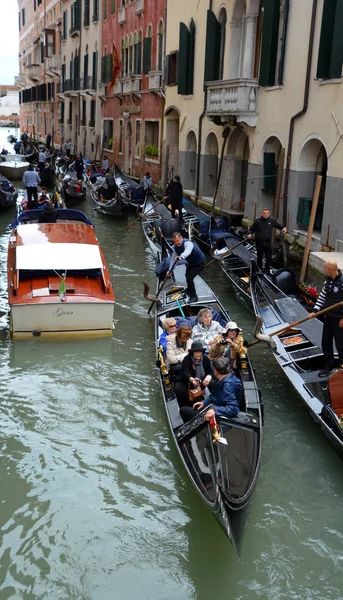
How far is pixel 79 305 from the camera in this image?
22.9 feet

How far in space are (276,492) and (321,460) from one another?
0.59 m

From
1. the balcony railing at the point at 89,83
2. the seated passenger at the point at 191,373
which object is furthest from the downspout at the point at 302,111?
the balcony railing at the point at 89,83

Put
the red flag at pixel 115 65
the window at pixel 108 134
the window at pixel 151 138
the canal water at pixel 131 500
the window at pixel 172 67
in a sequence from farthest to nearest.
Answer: the window at pixel 108 134
the red flag at pixel 115 65
the window at pixel 151 138
the window at pixel 172 67
the canal water at pixel 131 500

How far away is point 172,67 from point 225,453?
14623mm

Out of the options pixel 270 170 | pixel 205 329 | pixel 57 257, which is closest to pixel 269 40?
pixel 270 170

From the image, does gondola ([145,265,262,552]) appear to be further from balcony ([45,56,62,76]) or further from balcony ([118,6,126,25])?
balcony ([45,56,62,76])

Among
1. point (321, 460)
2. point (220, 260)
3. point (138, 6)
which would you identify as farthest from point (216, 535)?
point (138, 6)

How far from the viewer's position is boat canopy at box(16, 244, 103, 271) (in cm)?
736

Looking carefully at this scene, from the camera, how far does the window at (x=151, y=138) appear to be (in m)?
19.0

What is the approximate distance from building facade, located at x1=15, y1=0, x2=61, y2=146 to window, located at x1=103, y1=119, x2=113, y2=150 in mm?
9265

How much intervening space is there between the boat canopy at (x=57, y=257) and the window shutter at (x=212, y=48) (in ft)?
23.7

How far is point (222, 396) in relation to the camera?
4.56m

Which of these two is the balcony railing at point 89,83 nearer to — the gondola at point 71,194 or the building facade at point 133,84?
the building facade at point 133,84

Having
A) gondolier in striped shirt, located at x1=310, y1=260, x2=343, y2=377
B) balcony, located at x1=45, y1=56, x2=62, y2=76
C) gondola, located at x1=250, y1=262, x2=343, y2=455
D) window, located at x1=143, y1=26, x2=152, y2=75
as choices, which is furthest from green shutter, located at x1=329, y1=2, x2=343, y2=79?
balcony, located at x1=45, y1=56, x2=62, y2=76
